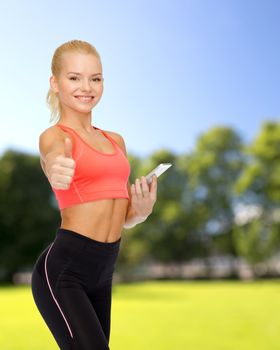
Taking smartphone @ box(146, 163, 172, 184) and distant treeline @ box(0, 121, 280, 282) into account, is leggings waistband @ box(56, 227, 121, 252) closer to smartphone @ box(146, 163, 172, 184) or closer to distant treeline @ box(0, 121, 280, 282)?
smartphone @ box(146, 163, 172, 184)

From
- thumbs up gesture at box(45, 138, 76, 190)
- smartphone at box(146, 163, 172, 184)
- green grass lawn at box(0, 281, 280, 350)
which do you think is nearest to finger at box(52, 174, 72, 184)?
thumbs up gesture at box(45, 138, 76, 190)

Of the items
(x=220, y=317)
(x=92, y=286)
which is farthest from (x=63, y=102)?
(x=220, y=317)

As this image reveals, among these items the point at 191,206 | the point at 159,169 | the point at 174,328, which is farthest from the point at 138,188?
the point at 191,206

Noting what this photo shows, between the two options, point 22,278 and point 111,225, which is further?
point 22,278

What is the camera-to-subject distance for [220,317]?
49.4 feet

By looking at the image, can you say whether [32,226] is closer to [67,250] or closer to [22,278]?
[22,278]

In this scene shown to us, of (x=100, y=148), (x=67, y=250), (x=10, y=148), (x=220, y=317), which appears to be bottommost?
(x=220, y=317)

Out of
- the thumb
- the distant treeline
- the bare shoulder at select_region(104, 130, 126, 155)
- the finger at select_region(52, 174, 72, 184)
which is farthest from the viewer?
the distant treeline

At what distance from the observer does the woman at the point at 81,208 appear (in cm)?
333

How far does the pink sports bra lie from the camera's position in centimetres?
345

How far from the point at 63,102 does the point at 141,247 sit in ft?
151

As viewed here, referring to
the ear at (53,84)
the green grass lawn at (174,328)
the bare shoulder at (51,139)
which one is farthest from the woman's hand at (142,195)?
the green grass lawn at (174,328)

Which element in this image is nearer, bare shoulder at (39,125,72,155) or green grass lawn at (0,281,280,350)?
bare shoulder at (39,125,72,155)

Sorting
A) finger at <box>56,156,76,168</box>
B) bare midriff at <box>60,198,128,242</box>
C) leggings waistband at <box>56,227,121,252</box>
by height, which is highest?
finger at <box>56,156,76,168</box>
